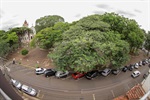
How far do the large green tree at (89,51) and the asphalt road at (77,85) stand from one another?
6.24 feet

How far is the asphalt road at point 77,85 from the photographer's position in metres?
20.3

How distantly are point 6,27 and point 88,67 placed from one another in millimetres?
24249

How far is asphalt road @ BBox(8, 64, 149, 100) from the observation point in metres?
20.3

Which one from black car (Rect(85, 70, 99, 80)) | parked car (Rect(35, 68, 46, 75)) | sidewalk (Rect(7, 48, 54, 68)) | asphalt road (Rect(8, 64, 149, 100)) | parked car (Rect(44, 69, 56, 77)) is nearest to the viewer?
asphalt road (Rect(8, 64, 149, 100))

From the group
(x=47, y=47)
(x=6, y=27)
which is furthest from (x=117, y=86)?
(x=6, y=27)

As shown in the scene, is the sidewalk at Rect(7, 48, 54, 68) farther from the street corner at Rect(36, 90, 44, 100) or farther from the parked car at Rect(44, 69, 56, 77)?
the street corner at Rect(36, 90, 44, 100)

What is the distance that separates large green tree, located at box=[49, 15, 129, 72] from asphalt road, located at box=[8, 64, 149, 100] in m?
1.90

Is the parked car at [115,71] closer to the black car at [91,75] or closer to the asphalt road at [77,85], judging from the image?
the asphalt road at [77,85]

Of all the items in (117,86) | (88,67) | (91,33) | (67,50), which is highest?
(91,33)

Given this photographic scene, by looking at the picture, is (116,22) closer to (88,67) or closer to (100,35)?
(100,35)

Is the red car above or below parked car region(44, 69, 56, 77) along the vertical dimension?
below

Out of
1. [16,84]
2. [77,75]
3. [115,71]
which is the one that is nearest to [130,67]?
[115,71]

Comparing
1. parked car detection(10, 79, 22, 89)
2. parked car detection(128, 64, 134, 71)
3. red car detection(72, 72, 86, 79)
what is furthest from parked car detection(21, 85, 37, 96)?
parked car detection(128, 64, 134, 71)

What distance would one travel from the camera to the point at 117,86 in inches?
868
